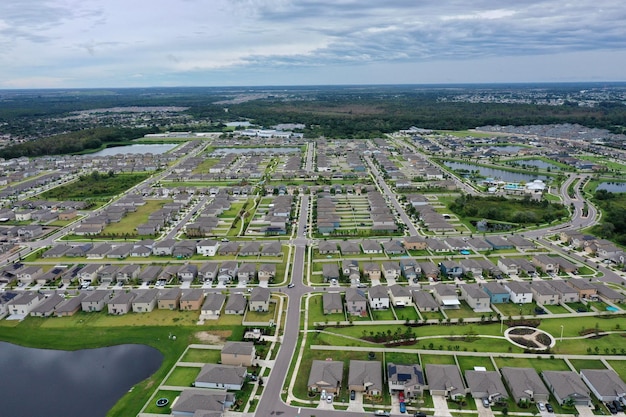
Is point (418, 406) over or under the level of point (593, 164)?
under

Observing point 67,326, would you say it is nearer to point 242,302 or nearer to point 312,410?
point 242,302

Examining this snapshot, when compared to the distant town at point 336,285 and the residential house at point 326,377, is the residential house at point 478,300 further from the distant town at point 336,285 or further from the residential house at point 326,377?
the residential house at point 326,377

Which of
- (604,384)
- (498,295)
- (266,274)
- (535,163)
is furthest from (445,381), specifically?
(535,163)

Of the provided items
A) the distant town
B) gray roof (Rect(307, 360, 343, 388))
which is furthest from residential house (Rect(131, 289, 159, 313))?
gray roof (Rect(307, 360, 343, 388))

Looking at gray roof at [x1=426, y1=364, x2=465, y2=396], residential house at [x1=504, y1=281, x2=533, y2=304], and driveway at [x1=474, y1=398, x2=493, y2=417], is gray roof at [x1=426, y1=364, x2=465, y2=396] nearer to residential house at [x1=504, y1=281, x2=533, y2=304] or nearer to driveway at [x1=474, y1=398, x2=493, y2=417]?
driveway at [x1=474, y1=398, x2=493, y2=417]

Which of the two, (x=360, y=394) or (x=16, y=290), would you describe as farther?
(x=16, y=290)

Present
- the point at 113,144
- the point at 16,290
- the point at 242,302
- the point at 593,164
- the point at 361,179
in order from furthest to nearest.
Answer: the point at 113,144 < the point at 593,164 < the point at 361,179 < the point at 16,290 < the point at 242,302

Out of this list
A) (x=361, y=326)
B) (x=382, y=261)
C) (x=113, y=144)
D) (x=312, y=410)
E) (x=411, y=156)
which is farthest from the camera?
(x=113, y=144)

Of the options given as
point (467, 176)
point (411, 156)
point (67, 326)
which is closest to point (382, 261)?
point (67, 326)
